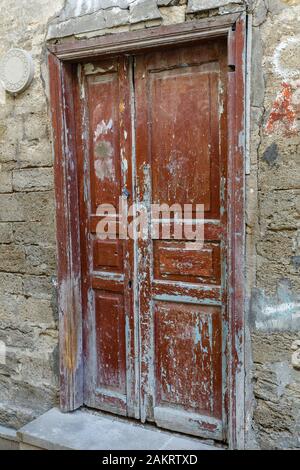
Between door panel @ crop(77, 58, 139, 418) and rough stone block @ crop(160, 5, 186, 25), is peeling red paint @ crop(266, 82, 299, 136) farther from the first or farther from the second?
door panel @ crop(77, 58, 139, 418)

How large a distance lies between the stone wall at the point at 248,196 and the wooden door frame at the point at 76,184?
0.19ft

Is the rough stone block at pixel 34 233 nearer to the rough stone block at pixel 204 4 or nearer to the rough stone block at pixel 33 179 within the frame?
the rough stone block at pixel 33 179

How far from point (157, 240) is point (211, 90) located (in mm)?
939

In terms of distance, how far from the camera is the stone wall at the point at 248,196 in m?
2.40

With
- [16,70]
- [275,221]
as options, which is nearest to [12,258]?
[16,70]

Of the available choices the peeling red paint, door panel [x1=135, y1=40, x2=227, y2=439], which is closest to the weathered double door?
door panel [x1=135, y1=40, x2=227, y2=439]

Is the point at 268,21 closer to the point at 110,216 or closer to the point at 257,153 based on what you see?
the point at 257,153

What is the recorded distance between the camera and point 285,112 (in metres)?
2.39

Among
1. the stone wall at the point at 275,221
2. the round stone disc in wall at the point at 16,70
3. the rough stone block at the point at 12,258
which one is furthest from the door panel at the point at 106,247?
the stone wall at the point at 275,221

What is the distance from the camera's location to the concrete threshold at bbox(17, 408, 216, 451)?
2.78m

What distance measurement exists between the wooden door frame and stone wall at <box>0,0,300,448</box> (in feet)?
0.19

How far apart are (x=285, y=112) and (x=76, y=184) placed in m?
1.42

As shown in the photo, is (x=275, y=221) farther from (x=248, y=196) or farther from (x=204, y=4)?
(x=204, y=4)

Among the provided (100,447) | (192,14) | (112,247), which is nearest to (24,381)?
(100,447)
